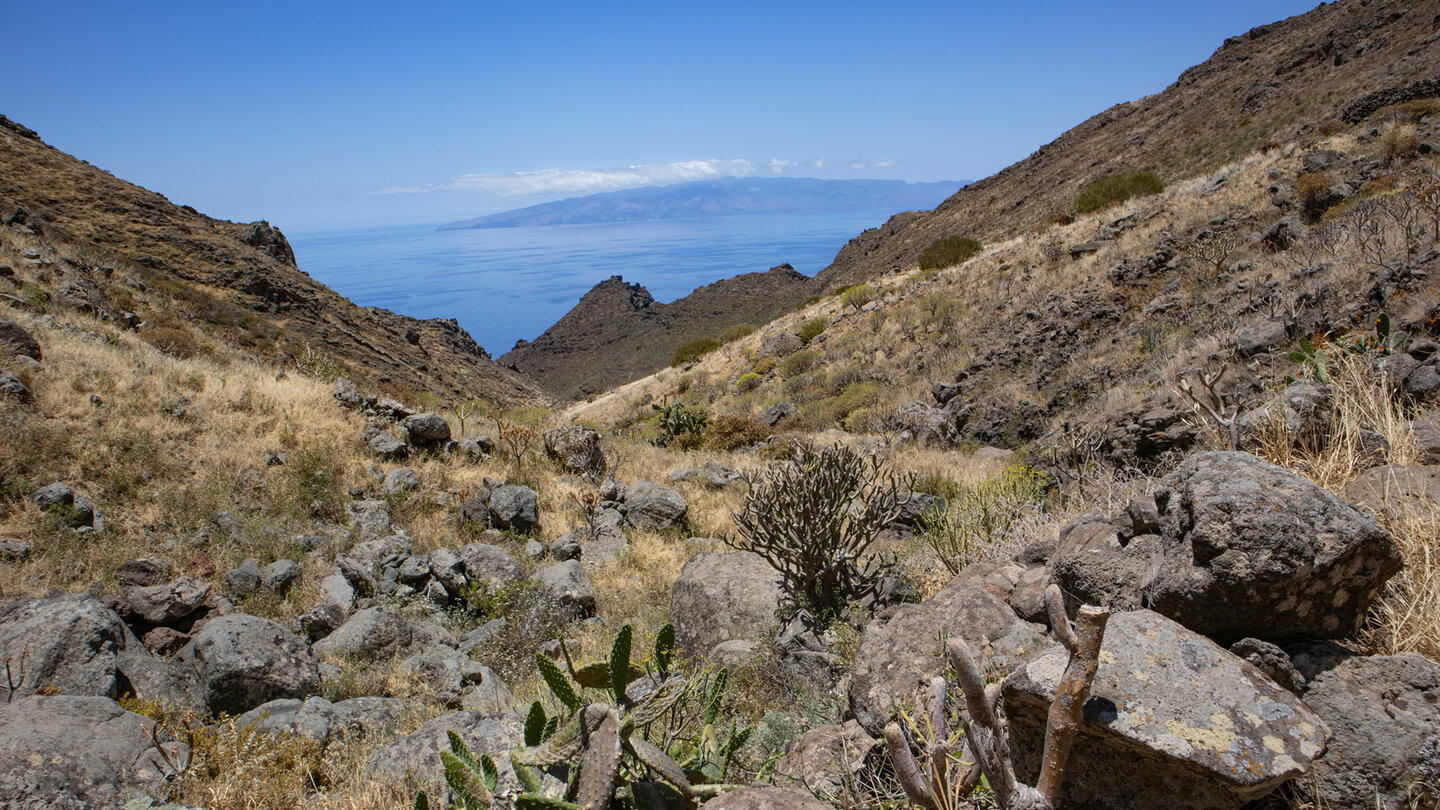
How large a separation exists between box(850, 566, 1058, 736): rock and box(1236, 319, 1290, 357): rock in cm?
691

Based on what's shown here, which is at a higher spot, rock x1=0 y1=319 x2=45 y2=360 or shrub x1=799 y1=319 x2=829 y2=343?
rock x1=0 y1=319 x2=45 y2=360

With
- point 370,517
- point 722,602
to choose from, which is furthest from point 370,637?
point 722,602

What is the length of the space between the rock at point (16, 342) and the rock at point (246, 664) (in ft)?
19.6

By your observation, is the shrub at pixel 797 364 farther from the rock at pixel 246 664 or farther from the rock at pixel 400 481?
the rock at pixel 246 664

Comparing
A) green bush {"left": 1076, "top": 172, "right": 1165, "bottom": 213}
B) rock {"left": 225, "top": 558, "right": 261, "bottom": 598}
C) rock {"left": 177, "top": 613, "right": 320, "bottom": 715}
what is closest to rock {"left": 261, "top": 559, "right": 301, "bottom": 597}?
rock {"left": 225, "top": 558, "right": 261, "bottom": 598}

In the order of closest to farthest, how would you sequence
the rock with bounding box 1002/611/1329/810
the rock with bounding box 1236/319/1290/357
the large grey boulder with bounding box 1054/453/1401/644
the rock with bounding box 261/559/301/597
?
the rock with bounding box 1002/611/1329/810 → the large grey boulder with bounding box 1054/453/1401/644 → the rock with bounding box 261/559/301/597 → the rock with bounding box 1236/319/1290/357

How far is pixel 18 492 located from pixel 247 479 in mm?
1691

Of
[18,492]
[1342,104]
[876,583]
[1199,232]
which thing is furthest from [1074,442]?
[1342,104]

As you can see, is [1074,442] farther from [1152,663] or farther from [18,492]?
[18,492]

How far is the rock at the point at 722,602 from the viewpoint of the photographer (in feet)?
15.1

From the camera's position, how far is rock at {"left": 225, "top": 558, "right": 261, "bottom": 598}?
5371 mm

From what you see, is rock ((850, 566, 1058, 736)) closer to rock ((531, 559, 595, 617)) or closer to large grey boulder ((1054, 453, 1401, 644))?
large grey boulder ((1054, 453, 1401, 644))

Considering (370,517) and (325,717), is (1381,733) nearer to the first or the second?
(325,717)

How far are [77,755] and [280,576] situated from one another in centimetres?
308
